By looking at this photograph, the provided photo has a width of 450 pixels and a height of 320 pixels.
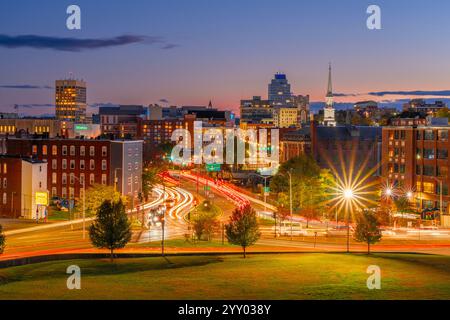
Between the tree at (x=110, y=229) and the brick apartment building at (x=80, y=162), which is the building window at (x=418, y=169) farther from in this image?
the tree at (x=110, y=229)

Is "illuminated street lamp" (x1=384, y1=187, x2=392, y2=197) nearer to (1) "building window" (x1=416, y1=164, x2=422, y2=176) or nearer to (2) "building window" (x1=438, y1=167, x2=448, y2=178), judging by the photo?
(1) "building window" (x1=416, y1=164, x2=422, y2=176)

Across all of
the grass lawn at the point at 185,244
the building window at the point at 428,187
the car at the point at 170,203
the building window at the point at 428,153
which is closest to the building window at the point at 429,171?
the building window at the point at 428,187

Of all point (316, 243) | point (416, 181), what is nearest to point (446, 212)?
point (416, 181)

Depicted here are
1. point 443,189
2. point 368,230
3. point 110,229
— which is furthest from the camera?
point 443,189

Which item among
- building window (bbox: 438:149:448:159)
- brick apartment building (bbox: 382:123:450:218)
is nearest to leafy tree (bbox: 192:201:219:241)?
brick apartment building (bbox: 382:123:450:218)

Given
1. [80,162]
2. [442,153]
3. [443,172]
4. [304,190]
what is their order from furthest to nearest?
[80,162]
[442,153]
[443,172]
[304,190]

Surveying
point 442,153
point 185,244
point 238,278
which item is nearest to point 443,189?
point 442,153

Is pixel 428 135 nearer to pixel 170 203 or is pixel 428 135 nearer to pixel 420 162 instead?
pixel 420 162
